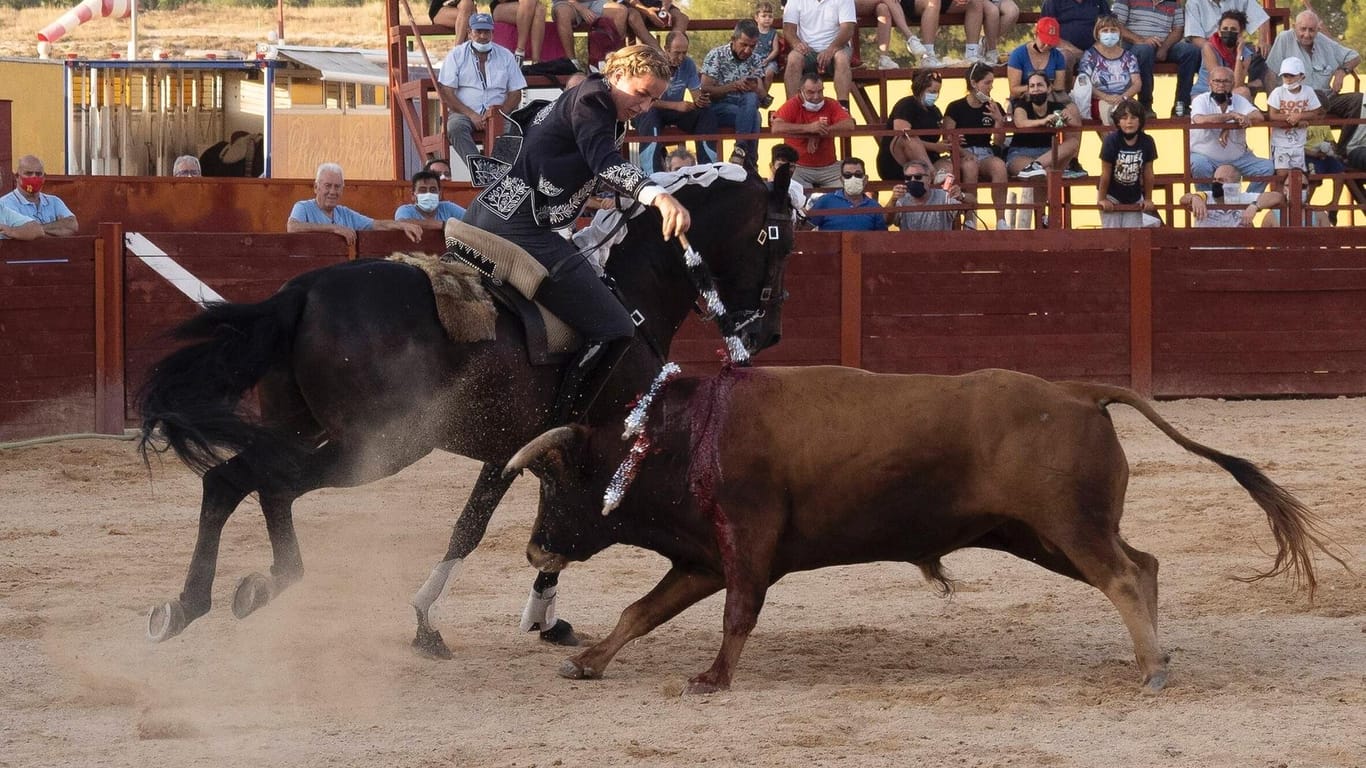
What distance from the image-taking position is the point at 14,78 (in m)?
17.9

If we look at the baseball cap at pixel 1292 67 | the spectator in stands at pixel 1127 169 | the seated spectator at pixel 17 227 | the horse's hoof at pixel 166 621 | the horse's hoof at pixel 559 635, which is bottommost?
the horse's hoof at pixel 559 635

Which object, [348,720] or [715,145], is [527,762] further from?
[715,145]

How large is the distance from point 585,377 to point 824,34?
321 inches

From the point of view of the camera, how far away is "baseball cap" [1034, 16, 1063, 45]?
12692 mm

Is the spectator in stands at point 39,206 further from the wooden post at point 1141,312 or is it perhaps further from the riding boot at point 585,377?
the wooden post at point 1141,312

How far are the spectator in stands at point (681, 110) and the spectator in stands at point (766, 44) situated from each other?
0.50 meters

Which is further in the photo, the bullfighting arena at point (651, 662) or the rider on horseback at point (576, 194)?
the rider on horseback at point (576, 194)

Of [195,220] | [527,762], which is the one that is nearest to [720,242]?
[527,762]

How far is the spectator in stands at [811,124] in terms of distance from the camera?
11703mm

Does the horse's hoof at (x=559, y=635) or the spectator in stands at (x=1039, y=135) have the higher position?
the spectator in stands at (x=1039, y=135)

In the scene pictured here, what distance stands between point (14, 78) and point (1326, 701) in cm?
1649

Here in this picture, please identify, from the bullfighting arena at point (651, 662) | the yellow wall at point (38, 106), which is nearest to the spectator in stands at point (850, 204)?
the bullfighting arena at point (651, 662)

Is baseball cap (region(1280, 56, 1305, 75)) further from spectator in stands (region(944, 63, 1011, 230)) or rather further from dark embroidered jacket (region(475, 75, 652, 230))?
dark embroidered jacket (region(475, 75, 652, 230))

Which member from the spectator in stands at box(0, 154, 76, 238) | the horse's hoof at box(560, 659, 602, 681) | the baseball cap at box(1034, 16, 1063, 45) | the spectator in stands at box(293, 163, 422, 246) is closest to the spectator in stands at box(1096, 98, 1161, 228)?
the baseball cap at box(1034, 16, 1063, 45)
